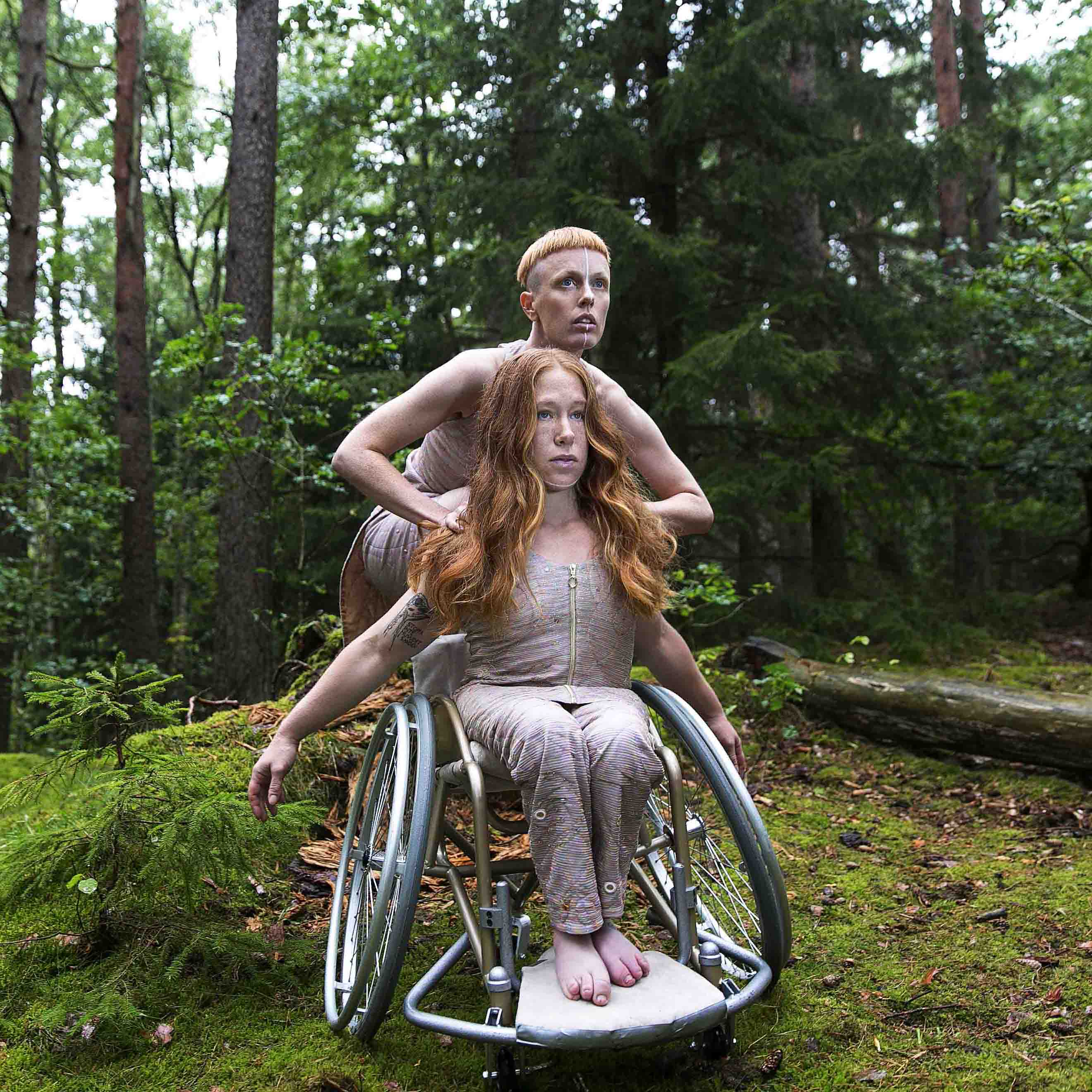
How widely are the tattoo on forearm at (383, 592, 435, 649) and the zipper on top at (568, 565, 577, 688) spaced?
0.32 m

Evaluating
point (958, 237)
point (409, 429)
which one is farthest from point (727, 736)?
point (958, 237)

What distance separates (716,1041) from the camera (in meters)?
2.07

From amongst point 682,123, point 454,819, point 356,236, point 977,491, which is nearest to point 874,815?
point 454,819

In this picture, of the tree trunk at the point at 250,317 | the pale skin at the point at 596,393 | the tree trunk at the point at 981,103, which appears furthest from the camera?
the tree trunk at the point at 981,103

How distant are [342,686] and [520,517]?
598 mm

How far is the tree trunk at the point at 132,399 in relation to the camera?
29.0 feet

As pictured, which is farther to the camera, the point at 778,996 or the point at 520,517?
the point at 778,996

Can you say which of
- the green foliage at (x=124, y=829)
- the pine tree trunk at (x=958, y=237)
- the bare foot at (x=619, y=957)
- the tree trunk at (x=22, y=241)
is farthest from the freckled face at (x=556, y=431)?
the pine tree trunk at (x=958, y=237)

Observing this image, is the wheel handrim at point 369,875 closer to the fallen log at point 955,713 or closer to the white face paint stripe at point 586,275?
the white face paint stripe at point 586,275

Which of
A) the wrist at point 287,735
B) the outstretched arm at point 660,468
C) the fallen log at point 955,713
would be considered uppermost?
the outstretched arm at point 660,468

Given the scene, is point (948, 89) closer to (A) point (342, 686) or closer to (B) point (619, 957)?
(A) point (342, 686)

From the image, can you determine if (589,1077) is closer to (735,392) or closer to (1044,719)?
(1044,719)

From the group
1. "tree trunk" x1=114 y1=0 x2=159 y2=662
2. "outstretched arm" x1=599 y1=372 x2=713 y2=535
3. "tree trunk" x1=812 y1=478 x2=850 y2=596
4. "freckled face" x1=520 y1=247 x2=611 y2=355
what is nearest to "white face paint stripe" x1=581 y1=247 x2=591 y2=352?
"freckled face" x1=520 y1=247 x2=611 y2=355

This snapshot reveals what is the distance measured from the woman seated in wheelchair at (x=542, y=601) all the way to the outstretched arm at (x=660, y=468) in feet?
0.39
